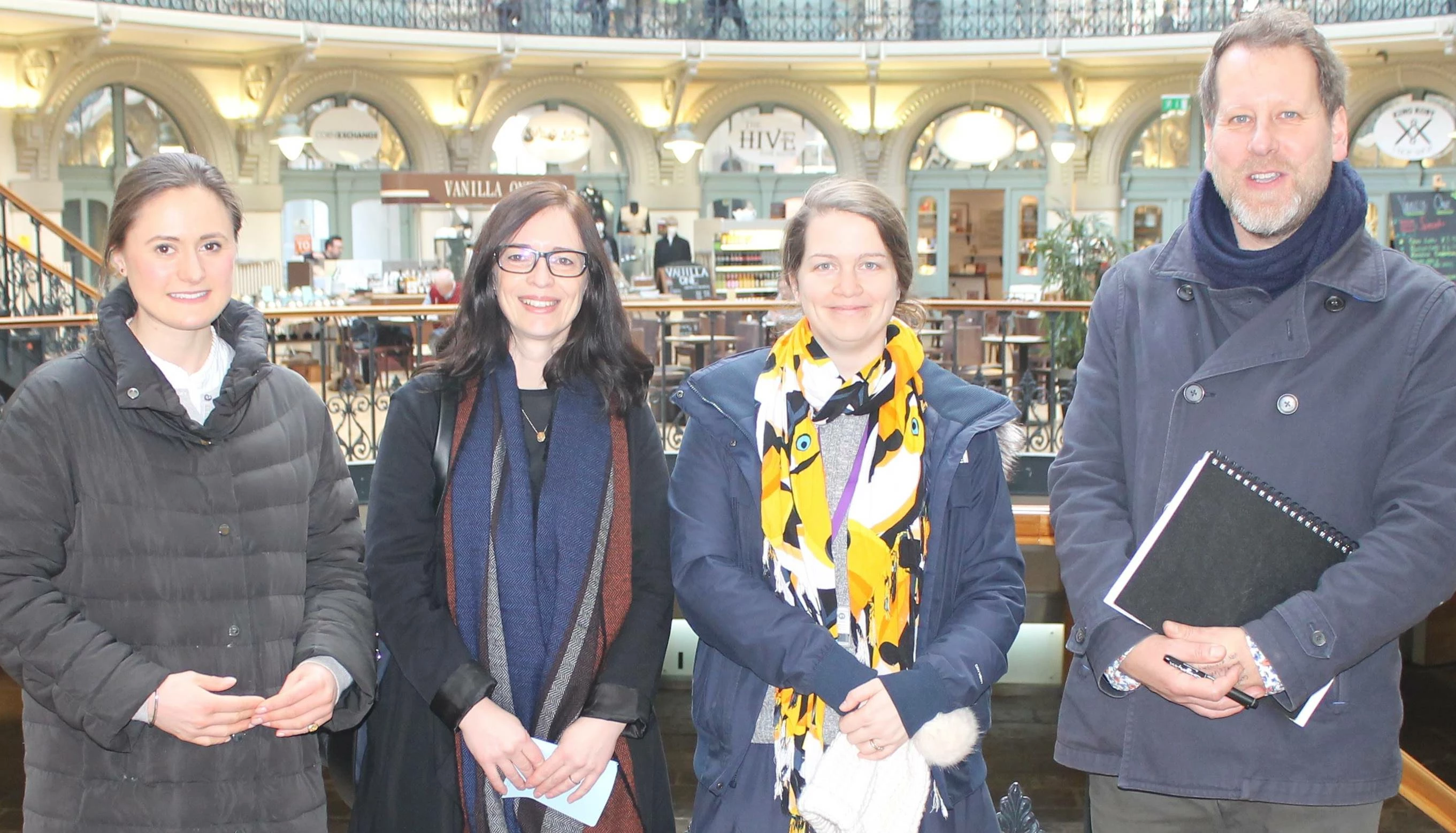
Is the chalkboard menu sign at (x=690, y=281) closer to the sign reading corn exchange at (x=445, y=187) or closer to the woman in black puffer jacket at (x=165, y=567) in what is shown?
the sign reading corn exchange at (x=445, y=187)

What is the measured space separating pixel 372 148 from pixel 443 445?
13483 millimetres

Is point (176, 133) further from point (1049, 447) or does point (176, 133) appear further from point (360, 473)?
point (1049, 447)

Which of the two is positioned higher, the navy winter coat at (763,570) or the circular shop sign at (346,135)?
the circular shop sign at (346,135)

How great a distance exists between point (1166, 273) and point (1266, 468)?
13.4 inches

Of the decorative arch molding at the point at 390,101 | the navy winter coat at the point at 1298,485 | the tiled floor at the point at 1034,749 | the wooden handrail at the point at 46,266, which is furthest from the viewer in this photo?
the decorative arch molding at the point at 390,101

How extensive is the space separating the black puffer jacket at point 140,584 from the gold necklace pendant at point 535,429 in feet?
1.33

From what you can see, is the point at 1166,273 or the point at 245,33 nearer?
the point at 1166,273

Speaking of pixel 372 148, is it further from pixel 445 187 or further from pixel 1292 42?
pixel 1292 42

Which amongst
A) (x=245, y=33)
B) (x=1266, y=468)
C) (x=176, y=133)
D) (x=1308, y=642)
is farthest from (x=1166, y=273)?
(x=176, y=133)

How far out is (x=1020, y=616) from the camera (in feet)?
7.11

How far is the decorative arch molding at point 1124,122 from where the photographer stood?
658 inches

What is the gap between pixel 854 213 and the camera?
7.00 feet

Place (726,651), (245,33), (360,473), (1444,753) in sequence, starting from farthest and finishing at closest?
(245,33) → (360,473) → (1444,753) → (726,651)

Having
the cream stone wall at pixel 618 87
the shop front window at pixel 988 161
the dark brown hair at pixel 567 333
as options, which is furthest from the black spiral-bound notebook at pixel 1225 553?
the shop front window at pixel 988 161
